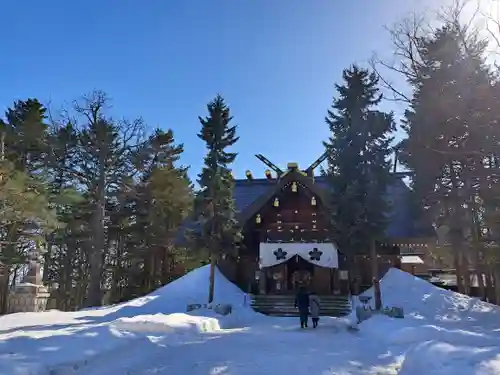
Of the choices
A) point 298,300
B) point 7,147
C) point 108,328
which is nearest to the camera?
point 108,328

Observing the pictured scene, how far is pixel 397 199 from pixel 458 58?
32.5ft

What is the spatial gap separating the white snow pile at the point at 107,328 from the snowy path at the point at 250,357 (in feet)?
1.03

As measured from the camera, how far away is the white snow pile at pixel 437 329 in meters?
5.36

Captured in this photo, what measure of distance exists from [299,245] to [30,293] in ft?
40.6

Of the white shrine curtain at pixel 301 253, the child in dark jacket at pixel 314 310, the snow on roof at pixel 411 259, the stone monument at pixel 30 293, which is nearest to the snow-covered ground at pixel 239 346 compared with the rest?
the child in dark jacket at pixel 314 310

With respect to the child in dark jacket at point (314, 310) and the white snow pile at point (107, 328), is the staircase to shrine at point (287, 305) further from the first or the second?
the child in dark jacket at point (314, 310)

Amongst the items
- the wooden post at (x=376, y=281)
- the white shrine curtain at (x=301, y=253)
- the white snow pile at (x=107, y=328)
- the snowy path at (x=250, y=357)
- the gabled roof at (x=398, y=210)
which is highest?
the gabled roof at (x=398, y=210)

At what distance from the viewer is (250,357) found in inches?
314

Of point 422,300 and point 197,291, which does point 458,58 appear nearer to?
point 422,300

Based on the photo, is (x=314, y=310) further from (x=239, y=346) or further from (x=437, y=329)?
(x=239, y=346)

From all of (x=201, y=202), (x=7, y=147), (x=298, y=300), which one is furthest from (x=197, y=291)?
(x=7, y=147)

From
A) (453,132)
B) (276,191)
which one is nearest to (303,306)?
(453,132)

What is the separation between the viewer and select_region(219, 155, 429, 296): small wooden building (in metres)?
19.5

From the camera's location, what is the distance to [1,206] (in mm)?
12977
